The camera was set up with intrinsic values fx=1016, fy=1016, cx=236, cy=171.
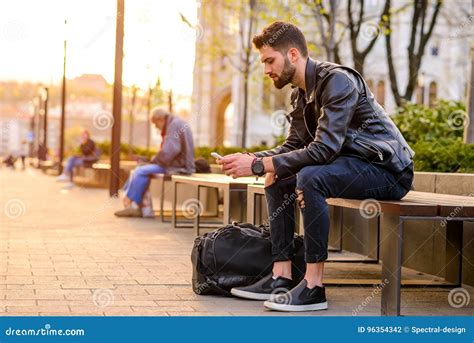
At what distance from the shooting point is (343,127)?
6137 millimetres

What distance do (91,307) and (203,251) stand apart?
43.3 inches

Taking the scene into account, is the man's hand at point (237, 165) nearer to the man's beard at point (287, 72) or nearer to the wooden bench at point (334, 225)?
the man's beard at point (287, 72)

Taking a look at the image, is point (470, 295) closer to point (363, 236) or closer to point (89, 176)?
point (363, 236)

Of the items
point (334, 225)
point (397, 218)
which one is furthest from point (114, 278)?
point (334, 225)

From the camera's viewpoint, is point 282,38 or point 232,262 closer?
point 282,38

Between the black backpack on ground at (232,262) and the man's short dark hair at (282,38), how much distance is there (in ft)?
4.37

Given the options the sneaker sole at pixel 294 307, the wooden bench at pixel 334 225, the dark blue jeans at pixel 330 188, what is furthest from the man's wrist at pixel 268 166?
the wooden bench at pixel 334 225

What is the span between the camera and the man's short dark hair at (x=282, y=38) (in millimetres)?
6418

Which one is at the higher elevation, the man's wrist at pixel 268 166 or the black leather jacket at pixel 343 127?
the black leather jacket at pixel 343 127

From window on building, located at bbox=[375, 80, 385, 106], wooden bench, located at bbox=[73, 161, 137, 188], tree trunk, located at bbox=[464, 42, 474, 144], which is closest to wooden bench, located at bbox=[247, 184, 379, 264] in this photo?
tree trunk, located at bbox=[464, 42, 474, 144]

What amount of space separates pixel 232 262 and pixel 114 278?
1.25 m

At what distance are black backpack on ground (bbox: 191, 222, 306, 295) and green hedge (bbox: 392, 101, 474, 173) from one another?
3.17m

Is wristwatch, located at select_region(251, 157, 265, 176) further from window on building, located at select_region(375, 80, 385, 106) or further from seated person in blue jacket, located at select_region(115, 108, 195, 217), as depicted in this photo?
window on building, located at select_region(375, 80, 385, 106)

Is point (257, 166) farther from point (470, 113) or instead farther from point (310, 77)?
point (470, 113)
